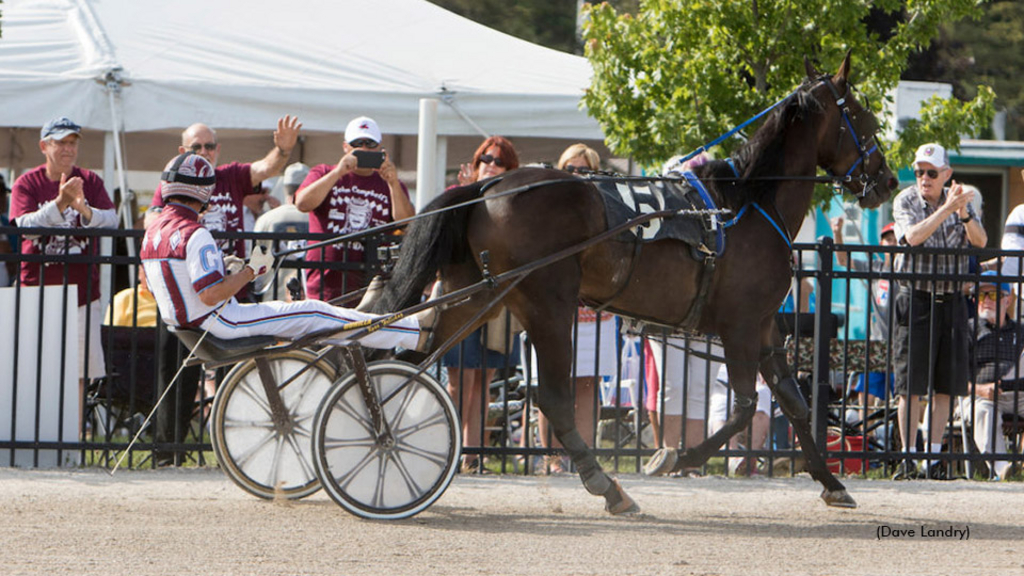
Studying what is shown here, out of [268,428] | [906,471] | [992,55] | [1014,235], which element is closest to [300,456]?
[268,428]

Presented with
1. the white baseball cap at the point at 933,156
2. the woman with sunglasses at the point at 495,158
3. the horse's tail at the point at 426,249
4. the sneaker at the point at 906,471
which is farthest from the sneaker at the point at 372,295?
the white baseball cap at the point at 933,156

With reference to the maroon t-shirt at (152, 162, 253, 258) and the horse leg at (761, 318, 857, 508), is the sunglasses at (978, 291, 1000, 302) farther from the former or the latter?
the maroon t-shirt at (152, 162, 253, 258)

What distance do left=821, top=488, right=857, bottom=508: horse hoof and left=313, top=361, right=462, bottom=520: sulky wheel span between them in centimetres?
215

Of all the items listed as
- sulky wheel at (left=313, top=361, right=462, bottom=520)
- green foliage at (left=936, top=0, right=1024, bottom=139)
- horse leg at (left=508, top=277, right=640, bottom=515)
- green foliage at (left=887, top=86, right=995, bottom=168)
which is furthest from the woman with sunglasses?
green foliage at (left=936, top=0, right=1024, bottom=139)

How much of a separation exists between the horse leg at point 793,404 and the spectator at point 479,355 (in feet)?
5.72

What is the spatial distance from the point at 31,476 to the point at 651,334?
3.62 meters

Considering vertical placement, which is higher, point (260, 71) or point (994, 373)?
point (260, 71)

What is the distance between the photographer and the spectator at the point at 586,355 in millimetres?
8961

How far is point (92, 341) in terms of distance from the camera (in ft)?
28.8

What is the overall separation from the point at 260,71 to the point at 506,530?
20.2 feet

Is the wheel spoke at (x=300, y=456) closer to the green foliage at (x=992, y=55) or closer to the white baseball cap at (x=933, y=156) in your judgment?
the white baseball cap at (x=933, y=156)

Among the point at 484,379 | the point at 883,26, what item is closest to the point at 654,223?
the point at 484,379

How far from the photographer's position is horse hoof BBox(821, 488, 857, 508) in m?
7.52

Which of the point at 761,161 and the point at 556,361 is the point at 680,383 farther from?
the point at 556,361
